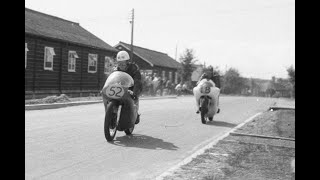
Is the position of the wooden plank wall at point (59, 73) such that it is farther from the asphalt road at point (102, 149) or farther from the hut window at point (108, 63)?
the asphalt road at point (102, 149)

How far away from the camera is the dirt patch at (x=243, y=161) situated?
A: 580 cm

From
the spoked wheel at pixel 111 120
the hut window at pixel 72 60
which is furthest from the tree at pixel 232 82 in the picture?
the spoked wheel at pixel 111 120

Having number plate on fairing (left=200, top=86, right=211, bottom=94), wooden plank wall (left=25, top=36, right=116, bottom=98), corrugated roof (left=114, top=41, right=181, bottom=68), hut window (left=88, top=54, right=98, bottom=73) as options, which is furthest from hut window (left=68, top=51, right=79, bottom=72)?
corrugated roof (left=114, top=41, right=181, bottom=68)

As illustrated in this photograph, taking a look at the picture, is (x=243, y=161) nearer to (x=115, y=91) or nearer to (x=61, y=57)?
(x=115, y=91)

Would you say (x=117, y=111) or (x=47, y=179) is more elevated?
(x=117, y=111)

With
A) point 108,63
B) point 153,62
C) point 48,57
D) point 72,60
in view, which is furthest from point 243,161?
point 153,62

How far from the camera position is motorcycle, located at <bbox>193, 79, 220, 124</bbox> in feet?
42.5

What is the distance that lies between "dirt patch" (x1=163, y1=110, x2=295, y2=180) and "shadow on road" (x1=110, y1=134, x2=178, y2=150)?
98 centimetres

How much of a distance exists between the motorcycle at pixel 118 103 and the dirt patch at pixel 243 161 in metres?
1.88

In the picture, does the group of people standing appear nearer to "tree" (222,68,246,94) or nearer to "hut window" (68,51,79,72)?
"hut window" (68,51,79,72)

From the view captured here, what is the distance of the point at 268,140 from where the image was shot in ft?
31.2
